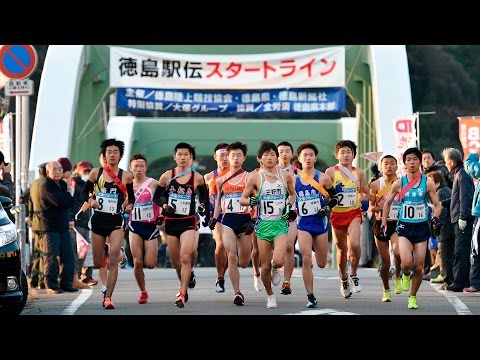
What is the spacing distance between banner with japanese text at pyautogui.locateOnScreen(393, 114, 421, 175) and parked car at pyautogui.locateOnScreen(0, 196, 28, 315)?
1601 centimetres

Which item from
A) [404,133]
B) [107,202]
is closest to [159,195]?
[107,202]

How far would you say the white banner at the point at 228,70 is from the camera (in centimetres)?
3025

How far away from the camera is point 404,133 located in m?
28.5

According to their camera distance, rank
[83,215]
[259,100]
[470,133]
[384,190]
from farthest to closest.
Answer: [259,100], [470,133], [83,215], [384,190]

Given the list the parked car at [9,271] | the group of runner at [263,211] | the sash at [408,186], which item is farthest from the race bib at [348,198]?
the parked car at [9,271]

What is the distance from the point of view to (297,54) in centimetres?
3039

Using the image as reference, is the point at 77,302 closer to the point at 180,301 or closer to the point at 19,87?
the point at 180,301

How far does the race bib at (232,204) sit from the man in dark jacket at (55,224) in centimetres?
316

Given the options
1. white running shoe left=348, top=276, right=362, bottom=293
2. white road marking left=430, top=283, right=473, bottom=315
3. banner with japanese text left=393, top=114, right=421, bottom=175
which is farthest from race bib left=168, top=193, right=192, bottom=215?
banner with japanese text left=393, top=114, right=421, bottom=175

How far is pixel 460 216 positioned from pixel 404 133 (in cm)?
1047

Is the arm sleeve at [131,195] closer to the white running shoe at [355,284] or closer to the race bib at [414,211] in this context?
the race bib at [414,211]

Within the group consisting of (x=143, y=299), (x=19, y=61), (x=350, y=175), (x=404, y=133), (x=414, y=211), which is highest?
(x=19, y=61)

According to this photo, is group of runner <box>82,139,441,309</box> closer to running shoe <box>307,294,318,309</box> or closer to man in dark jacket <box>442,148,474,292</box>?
running shoe <box>307,294,318,309</box>
